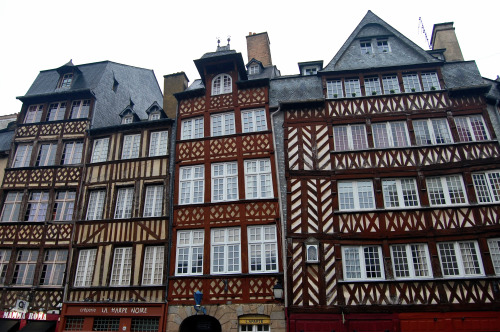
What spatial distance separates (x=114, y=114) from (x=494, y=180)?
1712 cm

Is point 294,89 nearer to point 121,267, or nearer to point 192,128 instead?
point 192,128

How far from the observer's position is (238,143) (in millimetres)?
14641

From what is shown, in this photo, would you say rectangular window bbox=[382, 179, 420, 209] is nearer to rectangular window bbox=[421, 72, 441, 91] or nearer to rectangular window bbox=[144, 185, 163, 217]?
rectangular window bbox=[421, 72, 441, 91]

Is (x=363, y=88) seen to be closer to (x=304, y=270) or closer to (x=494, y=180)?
(x=494, y=180)

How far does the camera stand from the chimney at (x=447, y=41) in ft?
53.6

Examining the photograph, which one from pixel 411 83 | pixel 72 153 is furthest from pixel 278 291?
pixel 72 153

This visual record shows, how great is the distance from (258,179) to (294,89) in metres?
4.24

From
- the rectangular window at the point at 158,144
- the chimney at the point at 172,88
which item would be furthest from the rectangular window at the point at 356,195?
the chimney at the point at 172,88

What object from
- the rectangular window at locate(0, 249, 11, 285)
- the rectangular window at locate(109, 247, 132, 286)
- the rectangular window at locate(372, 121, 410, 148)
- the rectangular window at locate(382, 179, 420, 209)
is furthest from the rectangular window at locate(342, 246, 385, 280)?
the rectangular window at locate(0, 249, 11, 285)

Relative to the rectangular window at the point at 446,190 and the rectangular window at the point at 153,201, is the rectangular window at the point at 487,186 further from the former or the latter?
the rectangular window at the point at 153,201

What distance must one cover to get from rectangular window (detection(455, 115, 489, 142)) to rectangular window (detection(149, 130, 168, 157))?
11495 mm

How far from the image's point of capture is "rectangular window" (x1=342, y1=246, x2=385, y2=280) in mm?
12008

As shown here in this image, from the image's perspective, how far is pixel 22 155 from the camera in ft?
56.0

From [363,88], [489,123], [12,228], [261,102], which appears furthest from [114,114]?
[489,123]
